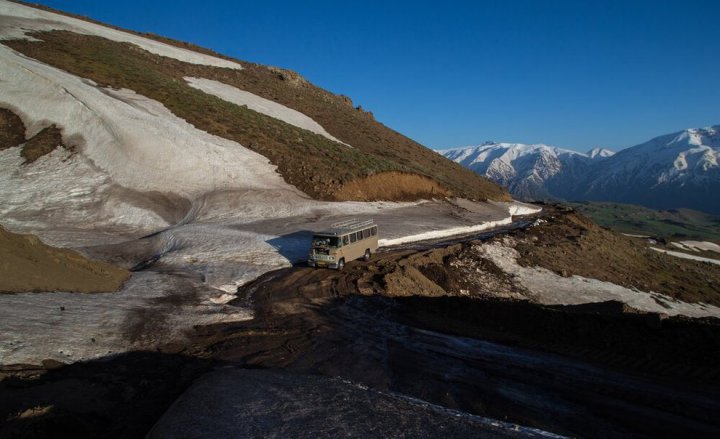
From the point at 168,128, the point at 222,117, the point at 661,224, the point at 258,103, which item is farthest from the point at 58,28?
the point at 661,224

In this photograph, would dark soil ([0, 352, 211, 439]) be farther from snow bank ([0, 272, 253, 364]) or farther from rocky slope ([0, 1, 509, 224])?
rocky slope ([0, 1, 509, 224])

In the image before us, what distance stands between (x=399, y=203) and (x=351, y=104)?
178 feet

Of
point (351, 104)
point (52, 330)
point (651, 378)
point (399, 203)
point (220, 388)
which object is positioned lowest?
point (651, 378)

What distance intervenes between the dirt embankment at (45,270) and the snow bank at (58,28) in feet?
171

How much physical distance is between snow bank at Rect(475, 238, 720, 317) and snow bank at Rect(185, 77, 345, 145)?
34938mm

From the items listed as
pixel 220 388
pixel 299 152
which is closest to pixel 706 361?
pixel 220 388

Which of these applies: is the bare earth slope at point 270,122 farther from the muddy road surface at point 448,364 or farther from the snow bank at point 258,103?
the muddy road surface at point 448,364

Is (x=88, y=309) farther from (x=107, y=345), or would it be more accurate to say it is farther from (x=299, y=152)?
(x=299, y=152)

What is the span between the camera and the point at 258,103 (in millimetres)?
61156

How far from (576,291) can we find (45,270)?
2663cm

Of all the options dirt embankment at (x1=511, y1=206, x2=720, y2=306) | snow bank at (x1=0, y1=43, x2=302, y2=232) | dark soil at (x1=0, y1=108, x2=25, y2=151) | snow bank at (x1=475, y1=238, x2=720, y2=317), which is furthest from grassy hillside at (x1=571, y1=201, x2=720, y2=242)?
dark soil at (x1=0, y1=108, x2=25, y2=151)

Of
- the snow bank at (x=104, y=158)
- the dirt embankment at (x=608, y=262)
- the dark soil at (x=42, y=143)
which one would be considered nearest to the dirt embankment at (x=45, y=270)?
the snow bank at (x=104, y=158)

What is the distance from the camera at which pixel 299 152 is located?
1809 inches

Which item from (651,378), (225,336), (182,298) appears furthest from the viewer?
(182,298)
